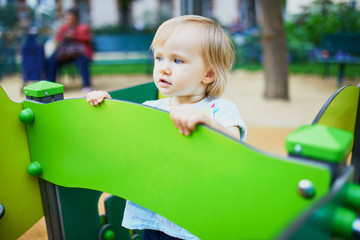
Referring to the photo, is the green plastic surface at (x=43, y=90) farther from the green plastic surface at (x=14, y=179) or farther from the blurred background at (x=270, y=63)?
the blurred background at (x=270, y=63)

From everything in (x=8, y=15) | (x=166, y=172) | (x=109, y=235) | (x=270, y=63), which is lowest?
(x=109, y=235)

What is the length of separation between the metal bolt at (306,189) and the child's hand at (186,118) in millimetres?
247

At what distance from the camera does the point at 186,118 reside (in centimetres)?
76

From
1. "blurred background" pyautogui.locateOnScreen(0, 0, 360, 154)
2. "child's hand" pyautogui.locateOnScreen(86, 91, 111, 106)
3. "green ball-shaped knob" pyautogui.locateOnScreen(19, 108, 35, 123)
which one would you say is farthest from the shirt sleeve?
"blurred background" pyautogui.locateOnScreen(0, 0, 360, 154)

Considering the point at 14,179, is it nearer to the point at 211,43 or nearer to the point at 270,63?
the point at 211,43

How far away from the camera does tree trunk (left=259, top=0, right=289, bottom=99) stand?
4340 millimetres

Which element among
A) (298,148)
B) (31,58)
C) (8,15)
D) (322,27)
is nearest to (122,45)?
(31,58)

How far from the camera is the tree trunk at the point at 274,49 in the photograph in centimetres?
434

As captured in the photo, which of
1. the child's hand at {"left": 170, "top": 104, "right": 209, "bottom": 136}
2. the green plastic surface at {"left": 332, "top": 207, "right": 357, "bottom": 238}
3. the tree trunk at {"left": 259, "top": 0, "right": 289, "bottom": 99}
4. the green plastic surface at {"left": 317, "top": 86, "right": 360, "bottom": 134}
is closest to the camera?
the green plastic surface at {"left": 332, "top": 207, "right": 357, "bottom": 238}

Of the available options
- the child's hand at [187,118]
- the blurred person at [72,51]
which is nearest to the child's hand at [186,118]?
the child's hand at [187,118]

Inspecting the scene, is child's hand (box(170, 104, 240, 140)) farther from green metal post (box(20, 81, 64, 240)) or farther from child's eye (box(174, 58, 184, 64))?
green metal post (box(20, 81, 64, 240))

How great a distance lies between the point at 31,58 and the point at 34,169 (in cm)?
471

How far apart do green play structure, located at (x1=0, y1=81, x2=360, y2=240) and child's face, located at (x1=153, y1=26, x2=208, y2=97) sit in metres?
0.16

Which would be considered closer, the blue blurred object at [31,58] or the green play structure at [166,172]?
the green play structure at [166,172]
